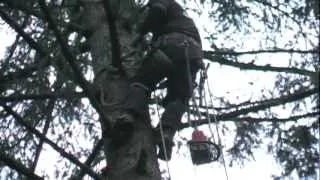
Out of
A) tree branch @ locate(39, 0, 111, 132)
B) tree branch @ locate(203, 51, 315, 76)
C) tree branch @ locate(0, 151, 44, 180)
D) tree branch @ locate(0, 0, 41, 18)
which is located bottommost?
tree branch @ locate(0, 151, 44, 180)

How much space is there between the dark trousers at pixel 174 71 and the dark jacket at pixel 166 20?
0.08m

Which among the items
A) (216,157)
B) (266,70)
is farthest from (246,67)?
(216,157)

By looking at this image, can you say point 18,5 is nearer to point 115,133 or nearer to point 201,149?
point 115,133

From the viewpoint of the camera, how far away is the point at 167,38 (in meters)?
4.94

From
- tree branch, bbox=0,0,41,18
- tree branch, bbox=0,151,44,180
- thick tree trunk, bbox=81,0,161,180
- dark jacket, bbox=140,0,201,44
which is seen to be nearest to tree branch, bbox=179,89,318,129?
thick tree trunk, bbox=81,0,161,180

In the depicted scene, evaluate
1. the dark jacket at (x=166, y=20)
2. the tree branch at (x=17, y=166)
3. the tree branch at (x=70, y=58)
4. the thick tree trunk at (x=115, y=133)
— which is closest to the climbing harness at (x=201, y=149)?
the thick tree trunk at (x=115, y=133)

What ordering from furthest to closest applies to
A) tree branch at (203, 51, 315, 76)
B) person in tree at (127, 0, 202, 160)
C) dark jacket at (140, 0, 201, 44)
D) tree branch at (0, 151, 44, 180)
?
1. tree branch at (203, 51, 315, 76)
2. dark jacket at (140, 0, 201, 44)
3. person in tree at (127, 0, 202, 160)
4. tree branch at (0, 151, 44, 180)

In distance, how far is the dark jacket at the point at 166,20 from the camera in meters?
4.92

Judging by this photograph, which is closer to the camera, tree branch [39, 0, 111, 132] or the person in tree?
tree branch [39, 0, 111, 132]

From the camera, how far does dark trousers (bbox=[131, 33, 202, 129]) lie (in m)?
4.80

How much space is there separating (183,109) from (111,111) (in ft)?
1.78

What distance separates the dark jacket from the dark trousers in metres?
0.08

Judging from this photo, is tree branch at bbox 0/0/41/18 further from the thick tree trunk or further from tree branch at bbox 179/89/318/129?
tree branch at bbox 179/89/318/129

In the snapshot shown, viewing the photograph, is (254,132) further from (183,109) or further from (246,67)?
(183,109)
